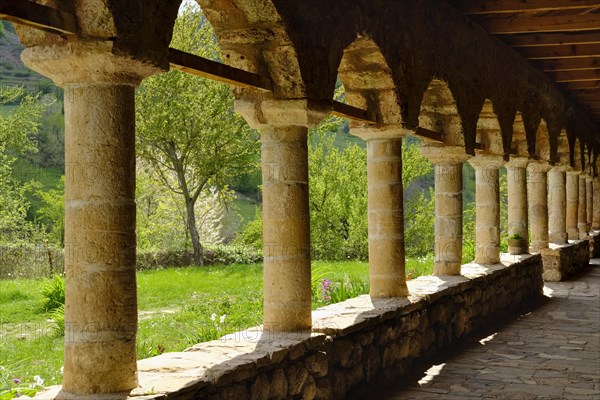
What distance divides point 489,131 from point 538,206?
3445 millimetres

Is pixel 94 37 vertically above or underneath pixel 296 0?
underneath

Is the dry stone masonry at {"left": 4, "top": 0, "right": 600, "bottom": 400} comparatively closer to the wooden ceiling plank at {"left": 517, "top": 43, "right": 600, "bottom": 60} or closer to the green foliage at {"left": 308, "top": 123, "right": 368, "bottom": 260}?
the wooden ceiling plank at {"left": 517, "top": 43, "right": 600, "bottom": 60}

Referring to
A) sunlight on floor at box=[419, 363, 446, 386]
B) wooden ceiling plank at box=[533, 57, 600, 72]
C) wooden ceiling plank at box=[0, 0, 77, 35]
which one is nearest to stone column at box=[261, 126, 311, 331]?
sunlight on floor at box=[419, 363, 446, 386]

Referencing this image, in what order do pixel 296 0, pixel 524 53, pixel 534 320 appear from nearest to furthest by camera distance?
pixel 296 0, pixel 534 320, pixel 524 53

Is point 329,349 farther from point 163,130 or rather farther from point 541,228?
point 163,130

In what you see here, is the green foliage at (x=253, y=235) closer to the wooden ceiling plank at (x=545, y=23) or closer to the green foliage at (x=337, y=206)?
the green foliage at (x=337, y=206)

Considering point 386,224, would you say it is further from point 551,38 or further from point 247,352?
point 551,38

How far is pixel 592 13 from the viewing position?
793cm

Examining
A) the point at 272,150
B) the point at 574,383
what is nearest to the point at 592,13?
the point at 574,383

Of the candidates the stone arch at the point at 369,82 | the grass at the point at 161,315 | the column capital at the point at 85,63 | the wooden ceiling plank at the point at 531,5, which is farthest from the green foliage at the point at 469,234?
the column capital at the point at 85,63

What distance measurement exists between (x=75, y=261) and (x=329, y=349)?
2.07 metres

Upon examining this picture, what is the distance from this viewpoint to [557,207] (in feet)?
46.2

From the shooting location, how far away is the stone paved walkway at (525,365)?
211 inches

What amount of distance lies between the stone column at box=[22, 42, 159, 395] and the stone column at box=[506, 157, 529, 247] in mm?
8523
